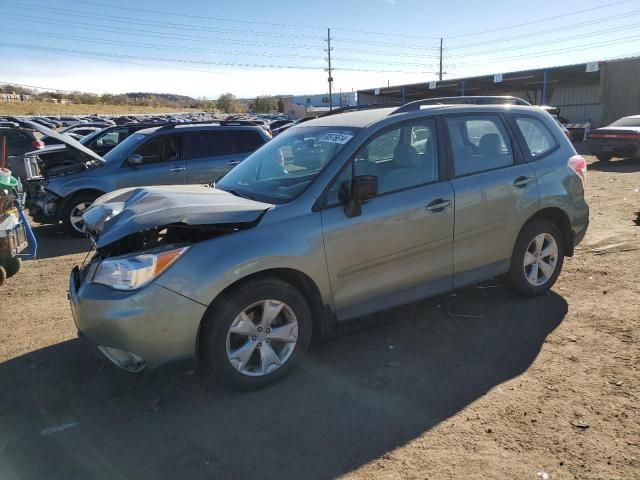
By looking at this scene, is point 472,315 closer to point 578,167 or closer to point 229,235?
point 578,167

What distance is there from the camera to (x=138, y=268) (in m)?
3.01

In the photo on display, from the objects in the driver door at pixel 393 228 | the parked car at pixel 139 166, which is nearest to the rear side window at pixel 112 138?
the parked car at pixel 139 166

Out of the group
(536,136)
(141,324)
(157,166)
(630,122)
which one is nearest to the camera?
(141,324)

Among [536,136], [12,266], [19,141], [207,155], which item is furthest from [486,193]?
[19,141]

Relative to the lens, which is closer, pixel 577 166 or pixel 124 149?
pixel 577 166

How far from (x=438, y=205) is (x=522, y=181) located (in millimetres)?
1031

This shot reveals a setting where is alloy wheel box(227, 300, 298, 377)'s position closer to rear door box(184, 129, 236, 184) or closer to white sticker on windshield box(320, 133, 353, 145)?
white sticker on windshield box(320, 133, 353, 145)

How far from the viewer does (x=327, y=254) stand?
3467 millimetres

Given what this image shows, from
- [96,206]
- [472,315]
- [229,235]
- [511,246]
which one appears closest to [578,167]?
[511,246]

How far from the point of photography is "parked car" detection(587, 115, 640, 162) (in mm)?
14914

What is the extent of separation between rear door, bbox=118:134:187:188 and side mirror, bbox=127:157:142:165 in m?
0.06

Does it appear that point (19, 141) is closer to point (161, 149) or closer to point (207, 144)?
point (161, 149)

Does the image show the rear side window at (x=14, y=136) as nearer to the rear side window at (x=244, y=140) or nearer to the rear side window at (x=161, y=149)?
the rear side window at (x=161, y=149)

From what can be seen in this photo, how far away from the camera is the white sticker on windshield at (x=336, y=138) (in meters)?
3.77
